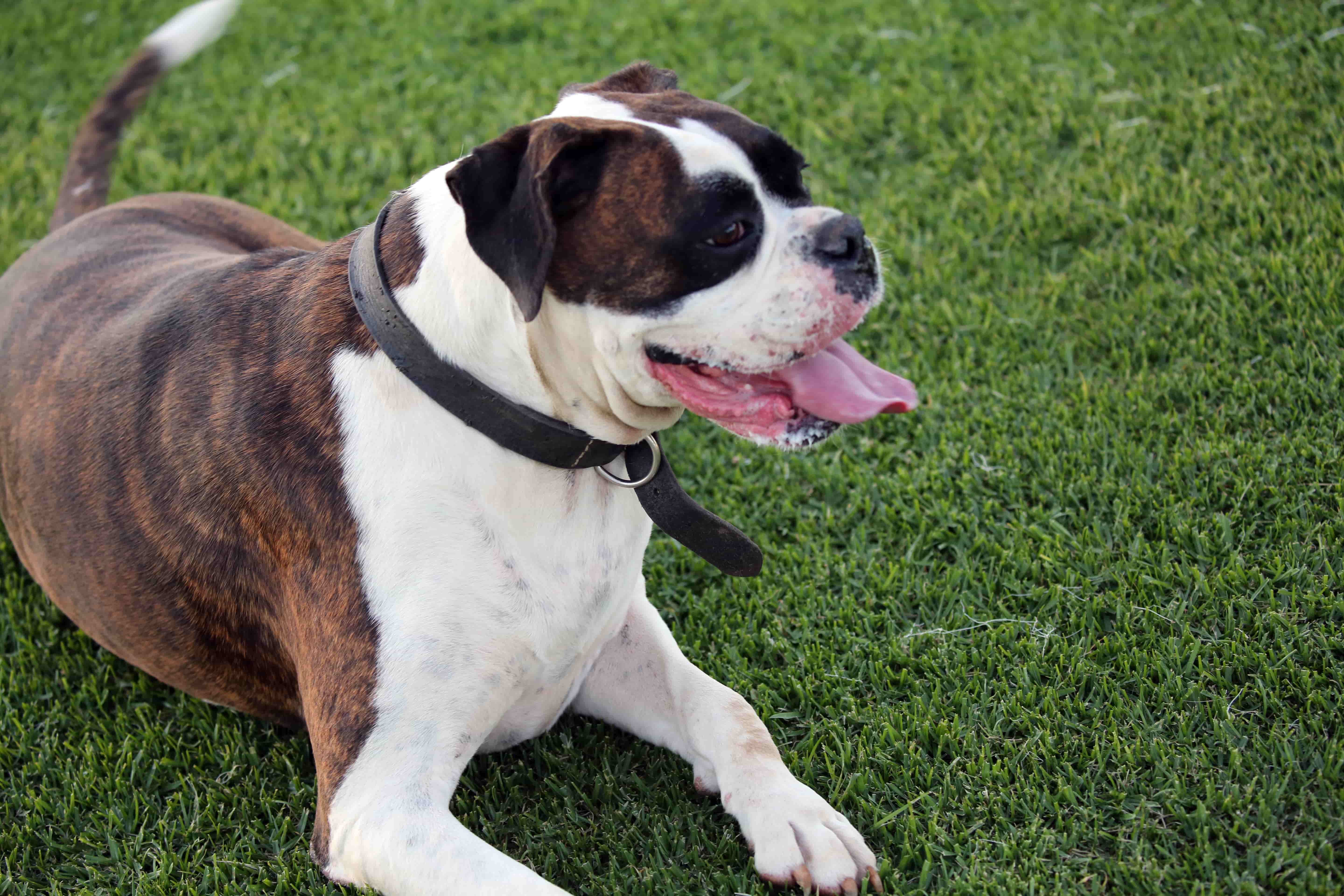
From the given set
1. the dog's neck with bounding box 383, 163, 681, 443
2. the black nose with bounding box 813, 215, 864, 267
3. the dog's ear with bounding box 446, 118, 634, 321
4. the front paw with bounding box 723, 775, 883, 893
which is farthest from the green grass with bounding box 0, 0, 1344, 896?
the dog's ear with bounding box 446, 118, 634, 321

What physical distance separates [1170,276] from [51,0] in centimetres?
623

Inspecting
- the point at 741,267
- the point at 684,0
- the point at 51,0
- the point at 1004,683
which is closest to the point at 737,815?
the point at 1004,683

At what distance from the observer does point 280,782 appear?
304 cm

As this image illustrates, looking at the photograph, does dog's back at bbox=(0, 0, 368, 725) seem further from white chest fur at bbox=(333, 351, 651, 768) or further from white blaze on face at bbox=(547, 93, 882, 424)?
white blaze on face at bbox=(547, 93, 882, 424)

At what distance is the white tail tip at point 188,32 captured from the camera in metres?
4.26

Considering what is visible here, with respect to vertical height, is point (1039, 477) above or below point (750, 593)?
Answer: above

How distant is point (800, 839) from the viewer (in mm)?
2561

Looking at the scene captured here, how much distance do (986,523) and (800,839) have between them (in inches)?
49.0

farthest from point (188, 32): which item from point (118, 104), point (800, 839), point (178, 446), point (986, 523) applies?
point (800, 839)

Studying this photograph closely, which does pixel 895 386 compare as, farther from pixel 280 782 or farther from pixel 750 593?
pixel 280 782

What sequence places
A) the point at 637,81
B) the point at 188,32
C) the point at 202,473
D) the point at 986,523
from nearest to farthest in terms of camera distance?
the point at 202,473 → the point at 637,81 → the point at 986,523 → the point at 188,32

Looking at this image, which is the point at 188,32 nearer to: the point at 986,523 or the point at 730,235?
the point at 730,235

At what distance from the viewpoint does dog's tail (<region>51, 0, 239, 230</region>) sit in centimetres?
428

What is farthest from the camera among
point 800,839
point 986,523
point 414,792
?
point 986,523
